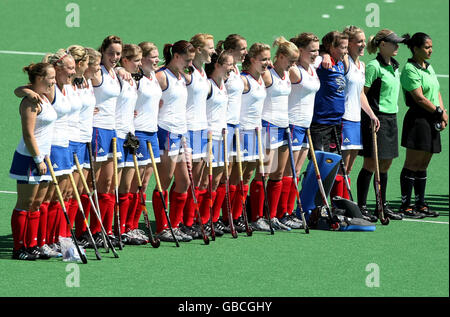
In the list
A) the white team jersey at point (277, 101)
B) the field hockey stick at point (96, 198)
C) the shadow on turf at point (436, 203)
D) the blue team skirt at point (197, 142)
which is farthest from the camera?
the shadow on turf at point (436, 203)

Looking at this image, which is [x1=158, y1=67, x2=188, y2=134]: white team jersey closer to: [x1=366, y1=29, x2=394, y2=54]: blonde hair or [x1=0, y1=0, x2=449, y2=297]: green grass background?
[x1=0, y1=0, x2=449, y2=297]: green grass background

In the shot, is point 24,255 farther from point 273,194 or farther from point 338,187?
point 338,187

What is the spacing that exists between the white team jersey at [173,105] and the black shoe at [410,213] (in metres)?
3.32

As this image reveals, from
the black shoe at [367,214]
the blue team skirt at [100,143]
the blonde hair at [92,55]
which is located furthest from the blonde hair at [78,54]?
the black shoe at [367,214]

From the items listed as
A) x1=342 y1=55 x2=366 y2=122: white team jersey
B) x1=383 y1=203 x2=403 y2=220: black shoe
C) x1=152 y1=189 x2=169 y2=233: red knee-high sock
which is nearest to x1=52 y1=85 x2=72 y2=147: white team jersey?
x1=152 y1=189 x2=169 y2=233: red knee-high sock

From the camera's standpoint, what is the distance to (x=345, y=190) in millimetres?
13719

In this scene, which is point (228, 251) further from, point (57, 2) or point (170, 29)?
point (57, 2)

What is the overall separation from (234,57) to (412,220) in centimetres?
298

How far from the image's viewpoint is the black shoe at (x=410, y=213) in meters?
13.8

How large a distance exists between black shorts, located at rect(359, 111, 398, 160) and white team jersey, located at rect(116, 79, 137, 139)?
318cm

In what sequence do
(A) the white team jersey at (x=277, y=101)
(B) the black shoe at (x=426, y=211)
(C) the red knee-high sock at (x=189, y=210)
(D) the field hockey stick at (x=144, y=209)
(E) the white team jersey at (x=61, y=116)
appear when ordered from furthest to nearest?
1. (B) the black shoe at (x=426, y=211)
2. (A) the white team jersey at (x=277, y=101)
3. (C) the red knee-high sock at (x=189, y=210)
4. (D) the field hockey stick at (x=144, y=209)
5. (E) the white team jersey at (x=61, y=116)

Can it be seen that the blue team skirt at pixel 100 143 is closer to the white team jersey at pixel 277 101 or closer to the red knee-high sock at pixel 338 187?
the white team jersey at pixel 277 101

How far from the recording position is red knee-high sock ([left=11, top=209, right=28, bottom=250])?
10.8 meters

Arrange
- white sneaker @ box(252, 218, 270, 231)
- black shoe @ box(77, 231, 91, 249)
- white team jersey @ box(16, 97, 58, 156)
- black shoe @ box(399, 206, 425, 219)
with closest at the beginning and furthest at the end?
1. white team jersey @ box(16, 97, 58, 156)
2. black shoe @ box(77, 231, 91, 249)
3. white sneaker @ box(252, 218, 270, 231)
4. black shoe @ box(399, 206, 425, 219)
